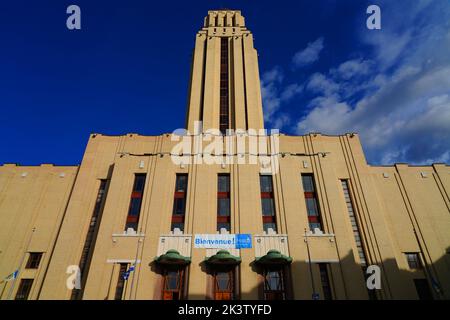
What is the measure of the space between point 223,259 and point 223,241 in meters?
2.52

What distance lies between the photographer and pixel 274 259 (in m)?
26.3

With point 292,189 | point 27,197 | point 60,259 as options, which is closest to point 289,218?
point 292,189

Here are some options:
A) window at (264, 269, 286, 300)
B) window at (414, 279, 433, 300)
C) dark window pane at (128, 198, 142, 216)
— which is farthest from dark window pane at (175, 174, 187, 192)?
window at (414, 279, 433, 300)

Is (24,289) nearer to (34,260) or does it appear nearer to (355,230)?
(34,260)

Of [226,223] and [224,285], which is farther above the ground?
[226,223]

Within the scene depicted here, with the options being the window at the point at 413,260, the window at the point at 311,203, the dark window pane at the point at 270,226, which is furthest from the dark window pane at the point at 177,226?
the window at the point at 413,260

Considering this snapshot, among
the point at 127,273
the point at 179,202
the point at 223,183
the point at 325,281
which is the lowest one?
the point at 325,281

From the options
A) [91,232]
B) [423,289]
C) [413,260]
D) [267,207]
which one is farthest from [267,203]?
[91,232]

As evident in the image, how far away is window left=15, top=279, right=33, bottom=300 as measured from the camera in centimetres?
2965

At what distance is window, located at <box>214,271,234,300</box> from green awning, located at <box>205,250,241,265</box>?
1527 millimetres

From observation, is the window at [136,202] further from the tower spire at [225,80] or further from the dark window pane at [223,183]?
the tower spire at [225,80]

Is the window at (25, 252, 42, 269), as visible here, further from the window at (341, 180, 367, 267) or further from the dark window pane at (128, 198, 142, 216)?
the window at (341, 180, 367, 267)

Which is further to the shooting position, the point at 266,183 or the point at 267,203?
the point at 266,183
